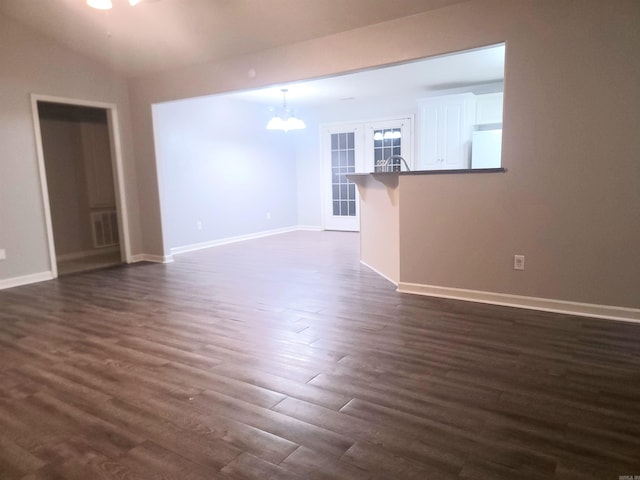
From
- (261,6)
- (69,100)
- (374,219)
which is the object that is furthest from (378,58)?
(69,100)

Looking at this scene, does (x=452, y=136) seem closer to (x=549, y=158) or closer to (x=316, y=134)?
(x=316, y=134)

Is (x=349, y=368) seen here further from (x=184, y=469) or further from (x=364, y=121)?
(x=364, y=121)

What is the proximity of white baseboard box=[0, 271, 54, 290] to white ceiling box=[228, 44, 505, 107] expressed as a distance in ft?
11.1

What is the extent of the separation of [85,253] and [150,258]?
1.38 m

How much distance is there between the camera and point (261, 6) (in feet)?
12.5

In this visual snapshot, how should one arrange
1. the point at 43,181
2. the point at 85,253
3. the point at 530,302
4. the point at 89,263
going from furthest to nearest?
the point at 85,253 → the point at 89,263 → the point at 43,181 → the point at 530,302

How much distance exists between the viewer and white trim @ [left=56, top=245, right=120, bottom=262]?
20.3 feet

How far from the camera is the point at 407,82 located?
6.29m

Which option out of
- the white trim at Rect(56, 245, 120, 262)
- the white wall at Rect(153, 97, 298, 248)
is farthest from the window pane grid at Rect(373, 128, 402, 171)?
the white trim at Rect(56, 245, 120, 262)

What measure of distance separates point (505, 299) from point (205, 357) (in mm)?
2415

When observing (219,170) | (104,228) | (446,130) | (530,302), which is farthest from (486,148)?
(104,228)

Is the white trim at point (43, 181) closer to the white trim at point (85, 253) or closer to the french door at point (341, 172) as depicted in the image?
the white trim at point (85, 253)

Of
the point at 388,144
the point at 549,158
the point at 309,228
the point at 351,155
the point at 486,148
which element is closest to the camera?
the point at 549,158

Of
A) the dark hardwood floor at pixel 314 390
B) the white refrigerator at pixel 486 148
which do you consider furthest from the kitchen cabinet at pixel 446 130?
the dark hardwood floor at pixel 314 390
